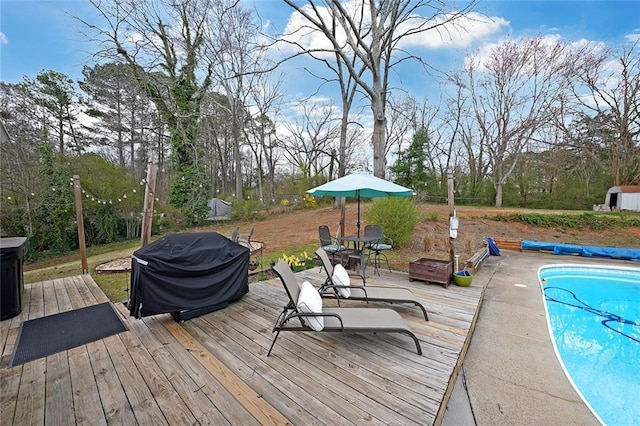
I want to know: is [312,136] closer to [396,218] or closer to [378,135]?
[378,135]

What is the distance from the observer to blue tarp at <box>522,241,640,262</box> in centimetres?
784

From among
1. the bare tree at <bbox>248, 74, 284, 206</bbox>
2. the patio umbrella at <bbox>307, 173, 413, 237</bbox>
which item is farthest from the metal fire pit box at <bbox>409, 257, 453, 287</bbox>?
the bare tree at <bbox>248, 74, 284, 206</bbox>

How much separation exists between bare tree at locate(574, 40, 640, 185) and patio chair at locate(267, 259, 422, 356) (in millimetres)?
20902

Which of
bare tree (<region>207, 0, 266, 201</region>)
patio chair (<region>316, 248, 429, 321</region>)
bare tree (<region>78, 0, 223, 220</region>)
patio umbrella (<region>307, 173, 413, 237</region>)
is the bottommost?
patio chair (<region>316, 248, 429, 321</region>)

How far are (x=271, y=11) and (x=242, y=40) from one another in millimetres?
7530

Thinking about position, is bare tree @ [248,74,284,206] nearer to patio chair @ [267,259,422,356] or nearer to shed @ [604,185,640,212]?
patio chair @ [267,259,422,356]

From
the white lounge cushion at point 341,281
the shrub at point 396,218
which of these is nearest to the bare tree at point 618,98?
the shrub at point 396,218

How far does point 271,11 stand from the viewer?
8812mm

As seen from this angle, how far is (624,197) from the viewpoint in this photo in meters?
14.4

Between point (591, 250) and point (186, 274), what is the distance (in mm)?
10818

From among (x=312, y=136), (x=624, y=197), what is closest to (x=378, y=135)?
(x=312, y=136)

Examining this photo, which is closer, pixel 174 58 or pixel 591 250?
pixel 591 250

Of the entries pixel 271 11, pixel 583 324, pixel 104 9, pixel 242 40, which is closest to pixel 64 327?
pixel 583 324

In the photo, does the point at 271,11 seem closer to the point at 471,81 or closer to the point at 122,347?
the point at 122,347
